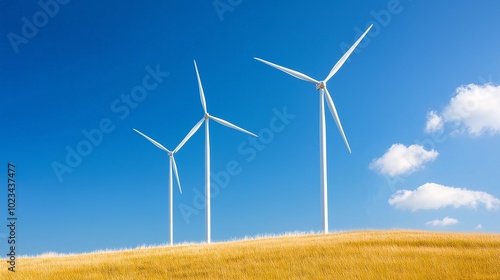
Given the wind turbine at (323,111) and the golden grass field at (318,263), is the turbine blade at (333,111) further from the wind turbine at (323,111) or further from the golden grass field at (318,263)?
the golden grass field at (318,263)

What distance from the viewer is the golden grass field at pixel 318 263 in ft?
87.5

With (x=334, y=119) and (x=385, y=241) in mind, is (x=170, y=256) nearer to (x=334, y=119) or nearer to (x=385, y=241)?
(x=385, y=241)

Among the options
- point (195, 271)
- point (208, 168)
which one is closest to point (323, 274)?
point (195, 271)

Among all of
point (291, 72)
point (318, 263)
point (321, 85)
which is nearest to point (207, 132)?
point (291, 72)

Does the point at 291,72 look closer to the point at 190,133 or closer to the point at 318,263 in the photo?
the point at 190,133

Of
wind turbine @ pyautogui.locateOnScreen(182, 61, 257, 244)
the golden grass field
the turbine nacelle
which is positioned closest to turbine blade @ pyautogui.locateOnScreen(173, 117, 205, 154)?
wind turbine @ pyautogui.locateOnScreen(182, 61, 257, 244)

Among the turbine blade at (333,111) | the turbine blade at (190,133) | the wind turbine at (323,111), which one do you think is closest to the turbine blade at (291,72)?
the wind turbine at (323,111)

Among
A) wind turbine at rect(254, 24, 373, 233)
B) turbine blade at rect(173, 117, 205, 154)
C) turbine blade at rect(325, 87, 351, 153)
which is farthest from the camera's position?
turbine blade at rect(173, 117, 205, 154)

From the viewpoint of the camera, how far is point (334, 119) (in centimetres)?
4938

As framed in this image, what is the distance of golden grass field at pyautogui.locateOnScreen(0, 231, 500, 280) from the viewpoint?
2666 centimetres

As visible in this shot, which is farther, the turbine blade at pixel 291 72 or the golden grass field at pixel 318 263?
the turbine blade at pixel 291 72

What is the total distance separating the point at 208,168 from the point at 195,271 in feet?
84.6

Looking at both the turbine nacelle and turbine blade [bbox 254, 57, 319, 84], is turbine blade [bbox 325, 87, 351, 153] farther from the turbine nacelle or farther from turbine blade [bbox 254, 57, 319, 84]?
turbine blade [bbox 254, 57, 319, 84]

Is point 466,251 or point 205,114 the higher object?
point 205,114
